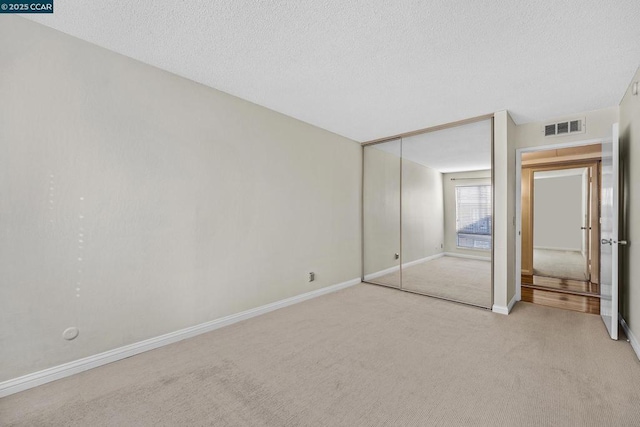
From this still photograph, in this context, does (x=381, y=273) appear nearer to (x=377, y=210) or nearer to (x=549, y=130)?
(x=377, y=210)

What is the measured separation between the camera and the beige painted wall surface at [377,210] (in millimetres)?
4852

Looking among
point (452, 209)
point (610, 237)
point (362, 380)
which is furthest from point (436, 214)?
point (362, 380)

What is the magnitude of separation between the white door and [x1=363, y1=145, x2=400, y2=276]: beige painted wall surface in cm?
257

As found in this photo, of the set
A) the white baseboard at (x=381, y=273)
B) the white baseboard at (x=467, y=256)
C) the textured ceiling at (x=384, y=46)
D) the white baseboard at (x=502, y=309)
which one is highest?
the textured ceiling at (x=384, y=46)

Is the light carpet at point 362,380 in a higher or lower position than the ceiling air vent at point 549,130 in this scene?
lower

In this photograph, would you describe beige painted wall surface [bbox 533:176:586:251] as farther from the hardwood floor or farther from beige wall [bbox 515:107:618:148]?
beige wall [bbox 515:107:618:148]

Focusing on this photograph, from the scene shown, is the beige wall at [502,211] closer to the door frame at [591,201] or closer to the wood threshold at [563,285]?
the door frame at [591,201]

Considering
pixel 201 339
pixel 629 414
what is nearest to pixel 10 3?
pixel 201 339

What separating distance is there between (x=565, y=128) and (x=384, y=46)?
121 inches

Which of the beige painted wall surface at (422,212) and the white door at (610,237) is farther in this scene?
the beige painted wall surface at (422,212)

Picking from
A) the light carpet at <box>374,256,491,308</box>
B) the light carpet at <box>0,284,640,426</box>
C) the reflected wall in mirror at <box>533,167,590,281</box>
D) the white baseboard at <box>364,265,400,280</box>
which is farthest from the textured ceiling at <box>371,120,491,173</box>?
the reflected wall in mirror at <box>533,167,590,281</box>

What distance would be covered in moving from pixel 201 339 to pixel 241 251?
958 millimetres

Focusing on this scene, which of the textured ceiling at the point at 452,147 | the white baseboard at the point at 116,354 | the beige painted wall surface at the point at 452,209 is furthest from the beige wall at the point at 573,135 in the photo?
the white baseboard at the point at 116,354

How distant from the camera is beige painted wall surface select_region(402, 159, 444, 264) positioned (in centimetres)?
548
